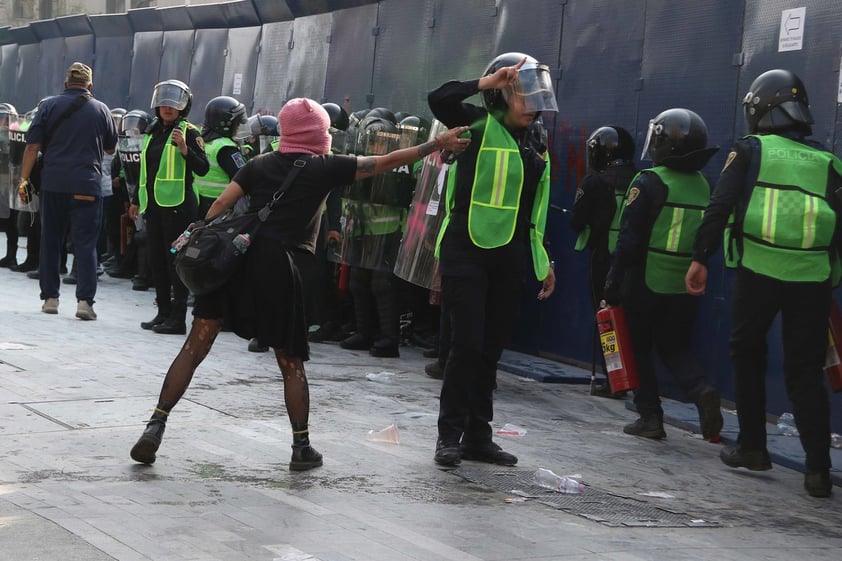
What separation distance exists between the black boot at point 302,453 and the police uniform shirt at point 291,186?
33.1 inches

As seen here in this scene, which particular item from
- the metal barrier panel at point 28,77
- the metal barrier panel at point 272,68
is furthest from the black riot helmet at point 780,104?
the metal barrier panel at point 28,77

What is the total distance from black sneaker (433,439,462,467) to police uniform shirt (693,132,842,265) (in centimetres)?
160

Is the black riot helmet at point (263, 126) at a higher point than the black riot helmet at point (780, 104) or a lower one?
lower

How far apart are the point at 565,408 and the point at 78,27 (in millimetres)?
18246

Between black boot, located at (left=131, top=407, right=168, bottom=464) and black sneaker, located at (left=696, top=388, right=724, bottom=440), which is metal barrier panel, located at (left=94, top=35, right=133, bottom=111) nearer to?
black sneaker, located at (left=696, top=388, right=724, bottom=440)

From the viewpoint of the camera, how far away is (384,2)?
14812 millimetres

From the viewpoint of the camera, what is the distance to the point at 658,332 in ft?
27.8

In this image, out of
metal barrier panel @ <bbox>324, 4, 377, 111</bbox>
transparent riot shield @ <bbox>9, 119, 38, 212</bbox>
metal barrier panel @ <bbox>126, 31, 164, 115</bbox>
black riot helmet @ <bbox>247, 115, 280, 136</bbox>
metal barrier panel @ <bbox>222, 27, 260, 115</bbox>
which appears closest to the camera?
black riot helmet @ <bbox>247, 115, 280, 136</bbox>

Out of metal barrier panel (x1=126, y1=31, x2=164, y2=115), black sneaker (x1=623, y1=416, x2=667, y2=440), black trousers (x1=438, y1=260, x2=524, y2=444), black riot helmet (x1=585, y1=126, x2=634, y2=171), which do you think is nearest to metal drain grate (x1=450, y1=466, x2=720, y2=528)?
black trousers (x1=438, y1=260, x2=524, y2=444)

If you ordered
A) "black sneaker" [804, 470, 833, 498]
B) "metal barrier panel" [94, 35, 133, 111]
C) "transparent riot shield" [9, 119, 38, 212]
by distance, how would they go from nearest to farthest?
"black sneaker" [804, 470, 833, 498]
"transparent riot shield" [9, 119, 38, 212]
"metal barrier panel" [94, 35, 133, 111]

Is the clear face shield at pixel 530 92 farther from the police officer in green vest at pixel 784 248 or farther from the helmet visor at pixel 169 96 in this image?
the helmet visor at pixel 169 96

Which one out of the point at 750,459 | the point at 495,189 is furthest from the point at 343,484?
the point at 750,459

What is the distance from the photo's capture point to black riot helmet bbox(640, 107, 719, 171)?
837cm

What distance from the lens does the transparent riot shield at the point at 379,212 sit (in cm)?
1148
